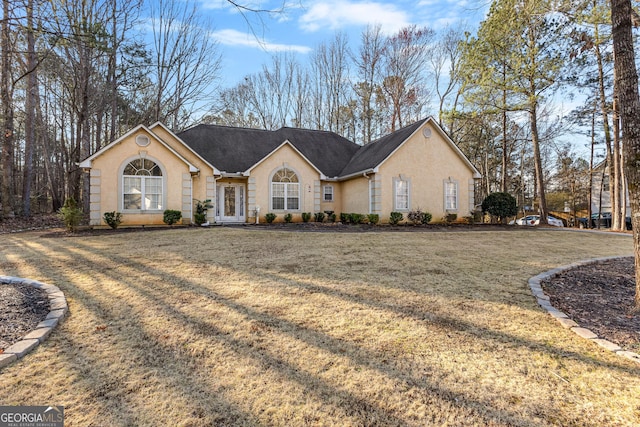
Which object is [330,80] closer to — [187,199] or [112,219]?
[187,199]

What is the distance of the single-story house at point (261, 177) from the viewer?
44.6ft

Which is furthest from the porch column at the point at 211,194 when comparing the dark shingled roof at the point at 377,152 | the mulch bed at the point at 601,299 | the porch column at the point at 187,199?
the mulch bed at the point at 601,299

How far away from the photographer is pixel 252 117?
28266mm

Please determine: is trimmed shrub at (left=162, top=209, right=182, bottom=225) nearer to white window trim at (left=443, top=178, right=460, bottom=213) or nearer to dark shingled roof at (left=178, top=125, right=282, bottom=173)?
dark shingled roof at (left=178, top=125, right=282, bottom=173)

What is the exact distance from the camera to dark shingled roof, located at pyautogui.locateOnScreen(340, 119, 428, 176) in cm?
1617

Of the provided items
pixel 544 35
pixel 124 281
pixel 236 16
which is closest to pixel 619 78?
pixel 236 16

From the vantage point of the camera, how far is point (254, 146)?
18.9 metres

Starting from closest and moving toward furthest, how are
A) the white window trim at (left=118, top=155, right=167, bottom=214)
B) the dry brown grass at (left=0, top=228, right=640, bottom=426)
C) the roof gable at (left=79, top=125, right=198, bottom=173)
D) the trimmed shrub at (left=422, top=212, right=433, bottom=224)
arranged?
the dry brown grass at (left=0, top=228, right=640, bottom=426)
the roof gable at (left=79, top=125, right=198, bottom=173)
the white window trim at (left=118, top=155, right=167, bottom=214)
the trimmed shrub at (left=422, top=212, right=433, bottom=224)

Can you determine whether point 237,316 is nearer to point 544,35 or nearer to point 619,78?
point 619,78

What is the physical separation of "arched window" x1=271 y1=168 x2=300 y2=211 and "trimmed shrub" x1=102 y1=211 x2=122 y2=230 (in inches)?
265

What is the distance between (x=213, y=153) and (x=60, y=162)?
16943 mm

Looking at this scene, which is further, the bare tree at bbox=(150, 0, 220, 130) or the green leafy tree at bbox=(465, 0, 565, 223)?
the bare tree at bbox=(150, 0, 220, 130)

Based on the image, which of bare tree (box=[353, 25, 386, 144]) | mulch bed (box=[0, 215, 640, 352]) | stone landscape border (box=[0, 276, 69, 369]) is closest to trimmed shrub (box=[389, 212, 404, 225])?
mulch bed (box=[0, 215, 640, 352])

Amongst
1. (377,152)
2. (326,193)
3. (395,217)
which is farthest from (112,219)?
(377,152)
